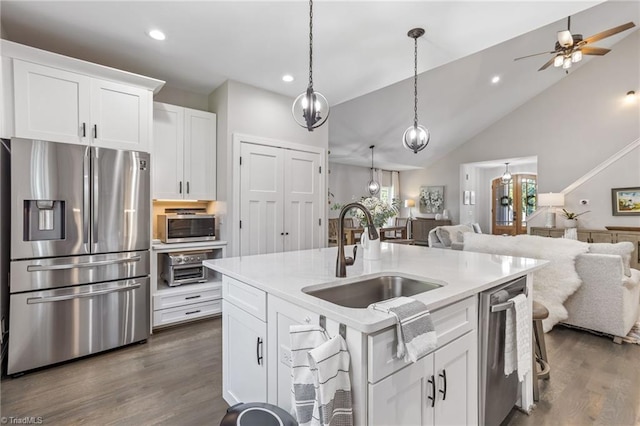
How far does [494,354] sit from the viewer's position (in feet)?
5.42

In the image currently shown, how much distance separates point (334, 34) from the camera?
2.77 m

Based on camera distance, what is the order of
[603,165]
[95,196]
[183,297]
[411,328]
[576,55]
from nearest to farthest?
[411,328]
[95,196]
[183,297]
[576,55]
[603,165]

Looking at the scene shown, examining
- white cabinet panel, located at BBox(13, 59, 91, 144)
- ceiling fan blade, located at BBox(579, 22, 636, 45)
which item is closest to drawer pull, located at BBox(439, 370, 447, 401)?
white cabinet panel, located at BBox(13, 59, 91, 144)

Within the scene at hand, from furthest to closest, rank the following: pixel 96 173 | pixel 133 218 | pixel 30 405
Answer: pixel 133 218, pixel 96 173, pixel 30 405

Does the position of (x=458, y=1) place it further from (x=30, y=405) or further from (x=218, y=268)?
(x=30, y=405)

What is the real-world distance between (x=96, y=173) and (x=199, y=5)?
1.62 metres

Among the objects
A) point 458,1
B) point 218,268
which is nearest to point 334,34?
point 458,1

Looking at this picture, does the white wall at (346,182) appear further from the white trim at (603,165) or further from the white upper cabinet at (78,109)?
the white upper cabinet at (78,109)

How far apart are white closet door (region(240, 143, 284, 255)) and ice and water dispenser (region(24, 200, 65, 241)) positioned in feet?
5.55

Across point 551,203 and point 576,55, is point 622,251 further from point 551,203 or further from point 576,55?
point 551,203

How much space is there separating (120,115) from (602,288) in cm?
488

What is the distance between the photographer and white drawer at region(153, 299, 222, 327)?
3252 mm

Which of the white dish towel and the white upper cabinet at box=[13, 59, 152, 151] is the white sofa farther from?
the white upper cabinet at box=[13, 59, 152, 151]

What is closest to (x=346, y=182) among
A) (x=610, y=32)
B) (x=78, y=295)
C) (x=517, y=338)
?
(x=610, y=32)
